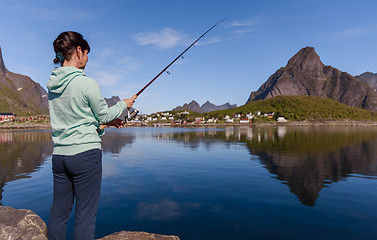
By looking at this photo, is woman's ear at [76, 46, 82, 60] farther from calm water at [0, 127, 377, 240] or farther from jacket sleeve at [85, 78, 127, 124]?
calm water at [0, 127, 377, 240]

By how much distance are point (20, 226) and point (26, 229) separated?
168 millimetres

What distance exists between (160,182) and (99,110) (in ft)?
32.8

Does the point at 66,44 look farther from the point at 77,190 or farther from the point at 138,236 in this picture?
the point at 138,236

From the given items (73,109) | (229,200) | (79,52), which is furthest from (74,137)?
(229,200)

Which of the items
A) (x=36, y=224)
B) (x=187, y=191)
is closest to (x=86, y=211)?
(x=36, y=224)

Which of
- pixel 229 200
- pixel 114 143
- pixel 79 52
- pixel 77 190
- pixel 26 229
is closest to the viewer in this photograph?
pixel 77 190

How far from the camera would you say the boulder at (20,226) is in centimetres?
504

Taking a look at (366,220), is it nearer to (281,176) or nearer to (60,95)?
(281,176)

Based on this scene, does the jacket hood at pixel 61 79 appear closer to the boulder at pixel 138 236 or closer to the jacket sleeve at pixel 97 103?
the jacket sleeve at pixel 97 103

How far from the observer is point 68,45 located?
3.12 metres

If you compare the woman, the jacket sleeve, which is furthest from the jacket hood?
the jacket sleeve

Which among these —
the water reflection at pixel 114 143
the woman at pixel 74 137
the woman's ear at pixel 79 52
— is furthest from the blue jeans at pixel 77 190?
the water reflection at pixel 114 143

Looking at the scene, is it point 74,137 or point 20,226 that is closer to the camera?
point 74,137

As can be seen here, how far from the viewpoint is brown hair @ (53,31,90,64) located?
3104 millimetres
